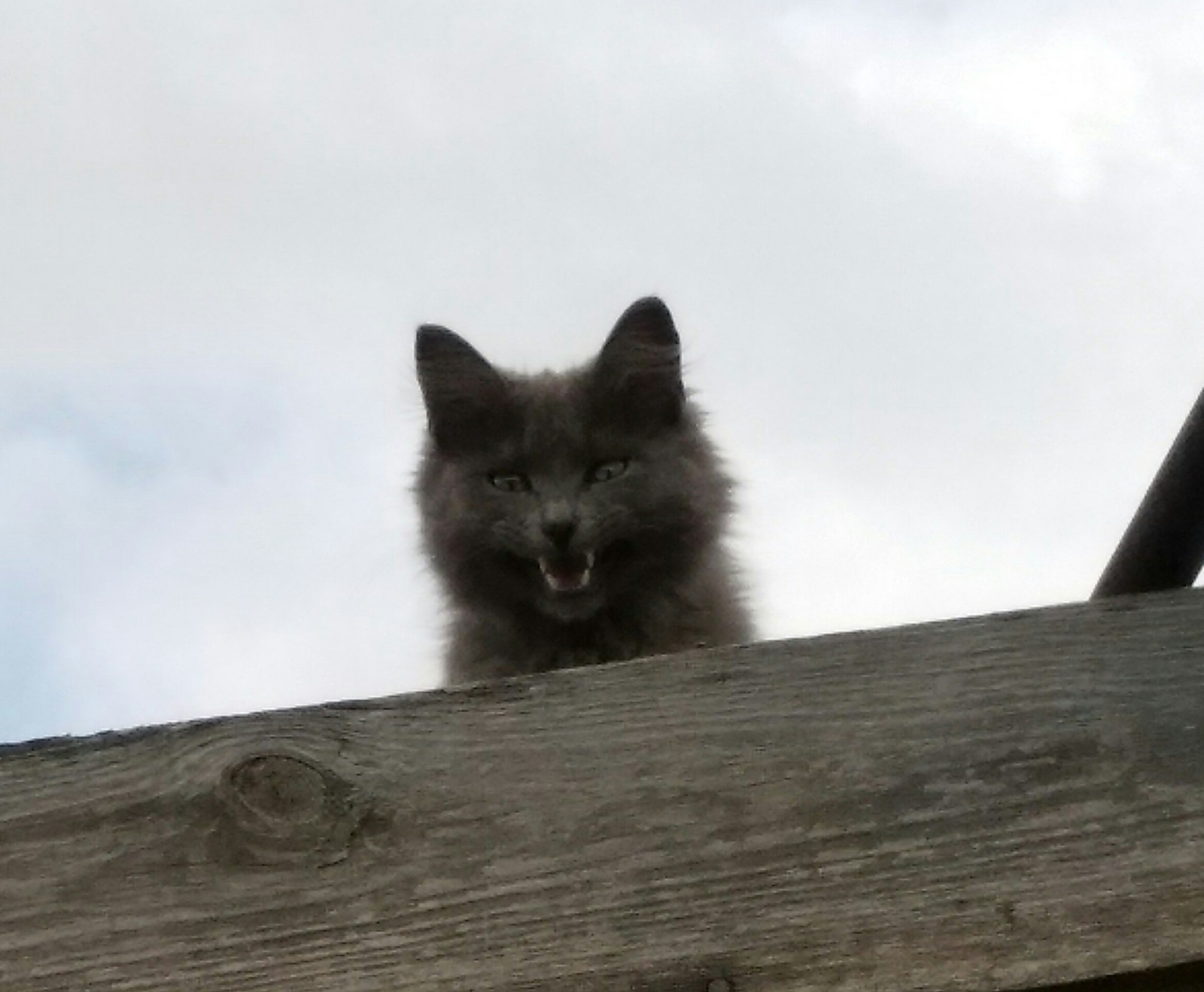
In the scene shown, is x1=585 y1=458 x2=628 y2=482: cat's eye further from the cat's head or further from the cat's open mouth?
the cat's open mouth

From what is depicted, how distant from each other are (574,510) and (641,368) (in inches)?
13.0

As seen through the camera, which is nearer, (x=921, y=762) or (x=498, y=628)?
(x=921, y=762)

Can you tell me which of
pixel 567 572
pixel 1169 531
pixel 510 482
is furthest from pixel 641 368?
pixel 1169 531

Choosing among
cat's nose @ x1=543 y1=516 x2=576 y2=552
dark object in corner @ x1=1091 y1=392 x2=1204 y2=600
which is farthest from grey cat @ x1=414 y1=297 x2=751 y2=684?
dark object in corner @ x1=1091 y1=392 x2=1204 y2=600

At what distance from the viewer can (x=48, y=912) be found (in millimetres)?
1167

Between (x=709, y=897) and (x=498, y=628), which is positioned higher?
(x=498, y=628)

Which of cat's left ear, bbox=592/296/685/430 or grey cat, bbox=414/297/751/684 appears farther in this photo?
cat's left ear, bbox=592/296/685/430

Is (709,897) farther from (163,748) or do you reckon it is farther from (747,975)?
(163,748)

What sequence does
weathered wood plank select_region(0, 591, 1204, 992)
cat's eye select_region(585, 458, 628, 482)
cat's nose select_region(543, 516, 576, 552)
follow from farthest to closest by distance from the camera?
cat's eye select_region(585, 458, 628, 482)
cat's nose select_region(543, 516, 576, 552)
weathered wood plank select_region(0, 591, 1204, 992)

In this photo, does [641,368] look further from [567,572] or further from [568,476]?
[567,572]

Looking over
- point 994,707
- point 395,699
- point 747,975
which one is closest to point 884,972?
point 747,975

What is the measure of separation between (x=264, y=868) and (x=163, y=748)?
13 cm

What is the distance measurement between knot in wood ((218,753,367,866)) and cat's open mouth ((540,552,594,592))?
136 cm

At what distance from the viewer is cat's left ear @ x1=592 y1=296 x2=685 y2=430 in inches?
108
